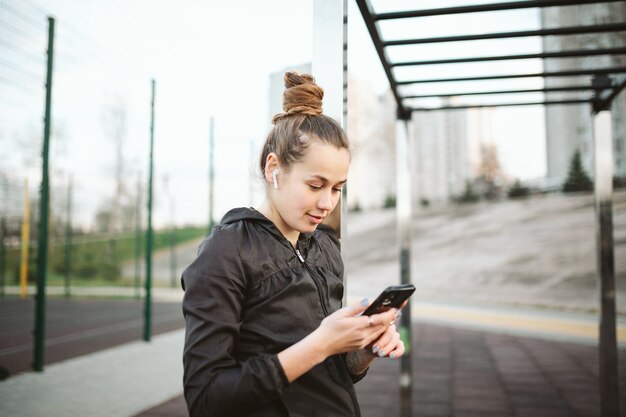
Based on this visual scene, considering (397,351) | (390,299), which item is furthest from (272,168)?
(397,351)

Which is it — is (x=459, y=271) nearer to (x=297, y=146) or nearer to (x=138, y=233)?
(x=138, y=233)

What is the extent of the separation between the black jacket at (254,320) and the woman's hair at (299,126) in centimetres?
18

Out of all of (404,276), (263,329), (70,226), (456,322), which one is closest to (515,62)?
(404,276)

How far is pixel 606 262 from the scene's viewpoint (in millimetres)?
3119

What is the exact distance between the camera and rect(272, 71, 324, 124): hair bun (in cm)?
138

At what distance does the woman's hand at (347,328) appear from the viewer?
44.6 inches

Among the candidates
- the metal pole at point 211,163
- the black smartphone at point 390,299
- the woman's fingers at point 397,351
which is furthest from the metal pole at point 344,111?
the metal pole at point 211,163

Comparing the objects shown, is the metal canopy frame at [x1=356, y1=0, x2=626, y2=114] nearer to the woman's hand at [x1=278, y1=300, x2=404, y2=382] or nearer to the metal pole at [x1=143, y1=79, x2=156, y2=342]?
the woman's hand at [x1=278, y1=300, x2=404, y2=382]

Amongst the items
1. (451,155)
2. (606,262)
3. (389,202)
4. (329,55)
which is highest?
(451,155)

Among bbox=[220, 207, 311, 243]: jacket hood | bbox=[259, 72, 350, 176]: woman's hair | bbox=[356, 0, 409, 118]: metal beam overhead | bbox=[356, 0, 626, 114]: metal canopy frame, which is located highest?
bbox=[356, 0, 626, 114]: metal canopy frame

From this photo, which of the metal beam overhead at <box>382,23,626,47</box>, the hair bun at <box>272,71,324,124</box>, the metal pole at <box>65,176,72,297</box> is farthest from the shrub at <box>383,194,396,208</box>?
the hair bun at <box>272,71,324,124</box>

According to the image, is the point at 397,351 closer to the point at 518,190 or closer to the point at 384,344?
the point at 384,344

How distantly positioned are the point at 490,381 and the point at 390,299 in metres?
4.27

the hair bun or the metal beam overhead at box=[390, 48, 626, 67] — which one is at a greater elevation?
the metal beam overhead at box=[390, 48, 626, 67]
